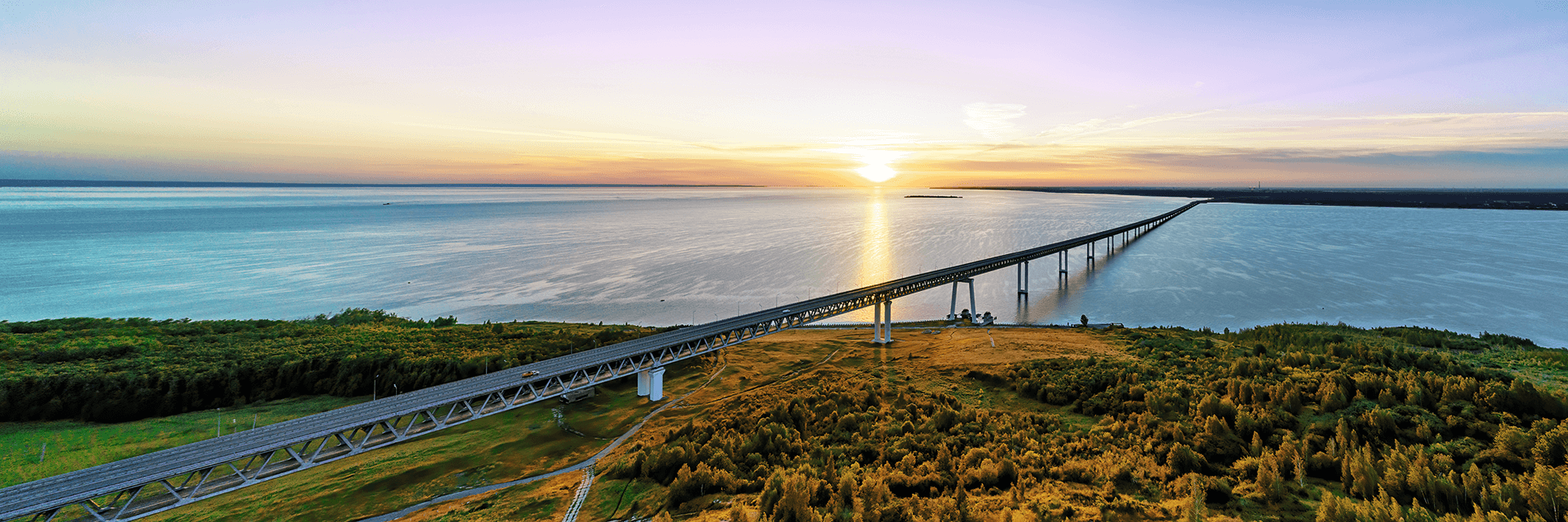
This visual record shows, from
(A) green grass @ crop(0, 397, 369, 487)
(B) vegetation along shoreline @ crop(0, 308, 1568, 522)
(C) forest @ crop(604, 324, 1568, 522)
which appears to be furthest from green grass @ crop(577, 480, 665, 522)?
(A) green grass @ crop(0, 397, 369, 487)

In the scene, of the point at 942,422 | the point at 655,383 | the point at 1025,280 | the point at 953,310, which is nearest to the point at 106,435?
the point at 655,383

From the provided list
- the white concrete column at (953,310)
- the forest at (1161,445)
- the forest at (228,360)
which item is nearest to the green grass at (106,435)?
the forest at (228,360)

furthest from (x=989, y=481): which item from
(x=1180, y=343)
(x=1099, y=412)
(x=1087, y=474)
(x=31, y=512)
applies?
(x=31, y=512)

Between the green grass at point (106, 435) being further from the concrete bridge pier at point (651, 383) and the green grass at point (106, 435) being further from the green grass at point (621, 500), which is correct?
the green grass at point (621, 500)

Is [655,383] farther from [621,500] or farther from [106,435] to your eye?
[106,435]

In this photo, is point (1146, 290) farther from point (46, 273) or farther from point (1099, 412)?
point (46, 273)
